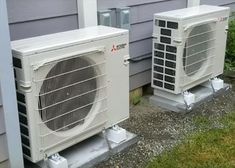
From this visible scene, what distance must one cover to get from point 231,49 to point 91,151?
237cm

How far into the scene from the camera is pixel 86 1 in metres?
3.05

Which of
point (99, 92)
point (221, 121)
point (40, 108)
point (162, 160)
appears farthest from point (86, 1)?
point (221, 121)

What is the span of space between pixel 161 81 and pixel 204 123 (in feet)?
1.86

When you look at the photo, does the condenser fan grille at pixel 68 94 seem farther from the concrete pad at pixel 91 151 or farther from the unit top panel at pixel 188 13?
the unit top panel at pixel 188 13

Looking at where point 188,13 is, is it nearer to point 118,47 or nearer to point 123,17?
point 123,17

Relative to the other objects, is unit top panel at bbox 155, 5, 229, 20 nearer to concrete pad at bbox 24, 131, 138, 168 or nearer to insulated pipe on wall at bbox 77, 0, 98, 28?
insulated pipe on wall at bbox 77, 0, 98, 28

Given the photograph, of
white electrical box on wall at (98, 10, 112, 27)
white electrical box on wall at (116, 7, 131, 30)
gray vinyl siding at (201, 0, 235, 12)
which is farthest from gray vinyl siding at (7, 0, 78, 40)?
gray vinyl siding at (201, 0, 235, 12)

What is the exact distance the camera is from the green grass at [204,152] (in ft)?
8.99

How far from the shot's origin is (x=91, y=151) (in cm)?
275

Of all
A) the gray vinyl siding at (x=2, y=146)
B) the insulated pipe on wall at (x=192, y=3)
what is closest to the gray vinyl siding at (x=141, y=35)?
the insulated pipe on wall at (x=192, y=3)

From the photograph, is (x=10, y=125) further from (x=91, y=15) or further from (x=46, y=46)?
(x=91, y=15)

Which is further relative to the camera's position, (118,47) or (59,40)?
(118,47)

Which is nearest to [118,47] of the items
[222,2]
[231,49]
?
[231,49]

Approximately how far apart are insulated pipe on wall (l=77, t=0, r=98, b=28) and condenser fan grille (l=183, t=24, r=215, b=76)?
0.87 metres
